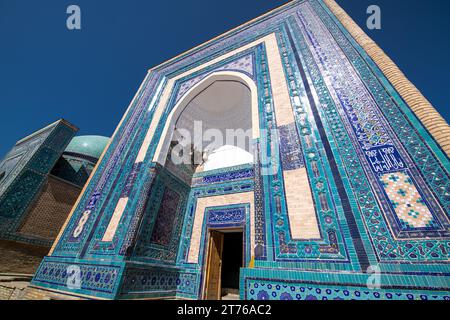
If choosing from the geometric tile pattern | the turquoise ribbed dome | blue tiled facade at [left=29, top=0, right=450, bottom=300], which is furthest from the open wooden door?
the turquoise ribbed dome

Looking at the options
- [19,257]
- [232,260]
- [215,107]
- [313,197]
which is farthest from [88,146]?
[313,197]

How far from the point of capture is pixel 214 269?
369 cm

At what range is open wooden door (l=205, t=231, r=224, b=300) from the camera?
3496 mm

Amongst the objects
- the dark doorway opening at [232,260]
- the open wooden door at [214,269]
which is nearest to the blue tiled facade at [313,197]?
the open wooden door at [214,269]

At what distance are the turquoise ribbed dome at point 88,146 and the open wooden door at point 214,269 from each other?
8500 mm

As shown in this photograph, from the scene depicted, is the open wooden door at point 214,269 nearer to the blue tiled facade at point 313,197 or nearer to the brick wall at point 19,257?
the blue tiled facade at point 313,197

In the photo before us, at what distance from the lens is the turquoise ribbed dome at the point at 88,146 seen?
31.6 ft

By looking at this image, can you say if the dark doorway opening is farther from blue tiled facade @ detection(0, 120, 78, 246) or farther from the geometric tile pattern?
blue tiled facade @ detection(0, 120, 78, 246)

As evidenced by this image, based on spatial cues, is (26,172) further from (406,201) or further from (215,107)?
(406,201)

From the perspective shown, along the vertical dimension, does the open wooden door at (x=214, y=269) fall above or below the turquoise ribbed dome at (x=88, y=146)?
below

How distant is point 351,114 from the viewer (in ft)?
8.54

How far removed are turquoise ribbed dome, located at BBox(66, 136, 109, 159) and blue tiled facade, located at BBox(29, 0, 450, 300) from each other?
5.99m
